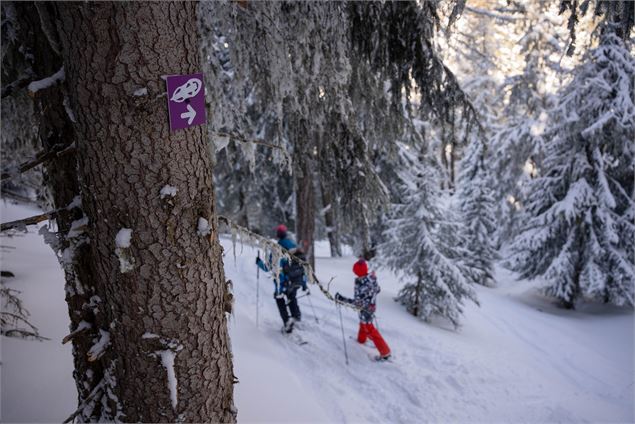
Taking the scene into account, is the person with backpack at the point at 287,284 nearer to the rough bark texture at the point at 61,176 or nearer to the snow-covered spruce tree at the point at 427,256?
the snow-covered spruce tree at the point at 427,256

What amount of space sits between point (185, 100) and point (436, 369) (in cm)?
602

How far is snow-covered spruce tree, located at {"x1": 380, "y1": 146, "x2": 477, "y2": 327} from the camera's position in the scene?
8656 mm

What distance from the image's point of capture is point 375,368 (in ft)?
19.3

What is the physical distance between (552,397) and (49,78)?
7501mm

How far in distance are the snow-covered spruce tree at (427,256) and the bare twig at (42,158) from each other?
775 cm

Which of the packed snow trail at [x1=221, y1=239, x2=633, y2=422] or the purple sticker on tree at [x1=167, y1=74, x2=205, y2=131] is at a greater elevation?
the purple sticker on tree at [x1=167, y1=74, x2=205, y2=131]

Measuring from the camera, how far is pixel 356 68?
13.6 feet

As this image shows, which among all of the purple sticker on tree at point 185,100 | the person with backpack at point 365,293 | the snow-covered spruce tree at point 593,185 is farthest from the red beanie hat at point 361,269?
the snow-covered spruce tree at point 593,185

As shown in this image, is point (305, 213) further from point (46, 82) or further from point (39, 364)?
point (46, 82)

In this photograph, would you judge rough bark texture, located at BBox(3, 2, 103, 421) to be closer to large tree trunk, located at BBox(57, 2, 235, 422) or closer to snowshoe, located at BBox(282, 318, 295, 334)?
large tree trunk, located at BBox(57, 2, 235, 422)

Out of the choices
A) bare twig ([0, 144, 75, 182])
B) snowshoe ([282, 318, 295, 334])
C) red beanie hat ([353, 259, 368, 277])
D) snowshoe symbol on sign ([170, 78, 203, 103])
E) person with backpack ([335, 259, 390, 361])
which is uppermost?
snowshoe symbol on sign ([170, 78, 203, 103])

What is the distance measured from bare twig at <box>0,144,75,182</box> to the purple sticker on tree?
0.58 m

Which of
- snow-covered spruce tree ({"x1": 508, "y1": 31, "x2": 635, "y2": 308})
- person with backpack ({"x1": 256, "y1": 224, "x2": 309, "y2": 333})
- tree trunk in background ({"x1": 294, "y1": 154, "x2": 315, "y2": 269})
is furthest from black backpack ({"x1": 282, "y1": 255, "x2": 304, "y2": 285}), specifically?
snow-covered spruce tree ({"x1": 508, "y1": 31, "x2": 635, "y2": 308})

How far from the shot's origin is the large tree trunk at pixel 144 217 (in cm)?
161
